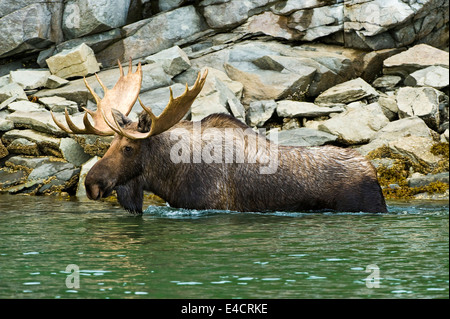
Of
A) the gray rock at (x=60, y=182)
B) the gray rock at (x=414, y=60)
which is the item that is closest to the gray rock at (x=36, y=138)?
the gray rock at (x=60, y=182)

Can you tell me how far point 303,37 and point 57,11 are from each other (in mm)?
6544

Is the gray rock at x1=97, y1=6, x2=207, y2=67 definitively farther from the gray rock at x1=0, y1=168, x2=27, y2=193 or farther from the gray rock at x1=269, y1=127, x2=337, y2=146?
the gray rock at x1=269, y1=127, x2=337, y2=146

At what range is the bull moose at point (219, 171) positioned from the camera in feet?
34.4

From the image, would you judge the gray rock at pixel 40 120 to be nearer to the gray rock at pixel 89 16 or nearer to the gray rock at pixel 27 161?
the gray rock at pixel 27 161

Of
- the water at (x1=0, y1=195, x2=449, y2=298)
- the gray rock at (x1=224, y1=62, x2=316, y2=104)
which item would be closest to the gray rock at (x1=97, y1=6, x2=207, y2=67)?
the gray rock at (x1=224, y1=62, x2=316, y2=104)

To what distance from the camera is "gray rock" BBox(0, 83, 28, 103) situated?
17.9m

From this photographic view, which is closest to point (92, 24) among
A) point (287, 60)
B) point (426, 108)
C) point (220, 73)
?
point (220, 73)

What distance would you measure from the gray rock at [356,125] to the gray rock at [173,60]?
14.6 ft

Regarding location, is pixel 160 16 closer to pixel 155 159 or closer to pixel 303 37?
pixel 303 37

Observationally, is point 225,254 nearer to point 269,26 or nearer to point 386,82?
point 386,82

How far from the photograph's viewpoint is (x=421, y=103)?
53.5 feet

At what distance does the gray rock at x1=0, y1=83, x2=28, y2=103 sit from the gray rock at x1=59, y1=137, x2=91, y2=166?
2928 mm

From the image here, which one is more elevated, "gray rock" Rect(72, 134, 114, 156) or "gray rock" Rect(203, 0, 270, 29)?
"gray rock" Rect(203, 0, 270, 29)

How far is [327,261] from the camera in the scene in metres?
7.34
